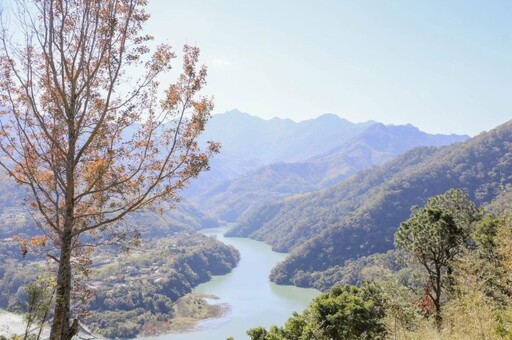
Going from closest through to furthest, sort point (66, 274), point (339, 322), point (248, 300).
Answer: point (66, 274) → point (339, 322) → point (248, 300)

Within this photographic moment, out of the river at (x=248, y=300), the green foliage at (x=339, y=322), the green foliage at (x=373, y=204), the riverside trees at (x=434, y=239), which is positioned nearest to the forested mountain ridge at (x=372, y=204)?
the green foliage at (x=373, y=204)

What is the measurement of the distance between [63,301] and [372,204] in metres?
106

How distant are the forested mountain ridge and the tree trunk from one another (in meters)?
78.1

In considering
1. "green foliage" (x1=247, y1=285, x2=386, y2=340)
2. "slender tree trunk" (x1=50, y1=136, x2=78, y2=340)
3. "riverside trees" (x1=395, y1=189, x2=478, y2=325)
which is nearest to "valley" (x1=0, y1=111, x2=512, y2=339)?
"green foliage" (x1=247, y1=285, x2=386, y2=340)

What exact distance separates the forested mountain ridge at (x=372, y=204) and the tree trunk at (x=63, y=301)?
256 feet

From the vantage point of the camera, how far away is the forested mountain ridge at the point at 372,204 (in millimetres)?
92750

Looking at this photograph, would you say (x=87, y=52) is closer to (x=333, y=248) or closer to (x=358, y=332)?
(x=358, y=332)

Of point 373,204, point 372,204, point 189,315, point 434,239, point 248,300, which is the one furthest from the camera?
point 372,204

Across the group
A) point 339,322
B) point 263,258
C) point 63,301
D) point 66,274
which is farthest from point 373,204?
point 63,301

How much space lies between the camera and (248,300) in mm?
67812

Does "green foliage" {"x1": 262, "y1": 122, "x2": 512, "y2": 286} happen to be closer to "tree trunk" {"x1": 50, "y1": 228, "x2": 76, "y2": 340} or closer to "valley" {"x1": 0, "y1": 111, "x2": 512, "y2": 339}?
"valley" {"x1": 0, "y1": 111, "x2": 512, "y2": 339}

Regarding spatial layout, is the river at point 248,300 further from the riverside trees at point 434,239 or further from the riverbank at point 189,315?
the riverside trees at point 434,239

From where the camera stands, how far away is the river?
54.2m

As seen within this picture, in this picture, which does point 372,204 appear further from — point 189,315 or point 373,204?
point 189,315
